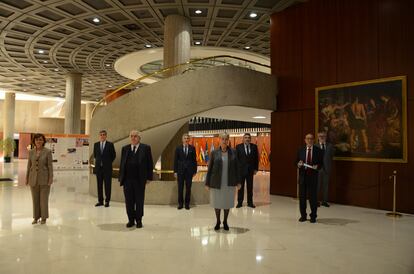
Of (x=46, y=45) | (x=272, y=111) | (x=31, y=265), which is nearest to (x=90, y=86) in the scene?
(x=46, y=45)

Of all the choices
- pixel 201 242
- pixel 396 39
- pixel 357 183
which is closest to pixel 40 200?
pixel 201 242

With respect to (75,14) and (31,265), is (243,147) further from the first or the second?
(75,14)

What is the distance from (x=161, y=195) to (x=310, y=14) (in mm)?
6477

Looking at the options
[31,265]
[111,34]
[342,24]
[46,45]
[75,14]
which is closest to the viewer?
[31,265]

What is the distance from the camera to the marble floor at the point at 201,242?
3949 millimetres

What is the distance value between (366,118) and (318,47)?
2.49 metres

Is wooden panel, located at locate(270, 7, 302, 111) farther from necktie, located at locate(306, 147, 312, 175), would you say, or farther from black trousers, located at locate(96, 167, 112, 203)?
black trousers, located at locate(96, 167, 112, 203)

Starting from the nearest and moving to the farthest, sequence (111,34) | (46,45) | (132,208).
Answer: (132,208)
(111,34)
(46,45)

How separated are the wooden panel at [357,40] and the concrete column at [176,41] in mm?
4981

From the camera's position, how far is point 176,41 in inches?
465

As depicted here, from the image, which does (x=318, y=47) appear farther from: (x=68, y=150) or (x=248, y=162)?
(x=68, y=150)

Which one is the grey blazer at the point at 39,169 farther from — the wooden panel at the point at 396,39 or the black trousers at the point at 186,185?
the wooden panel at the point at 396,39

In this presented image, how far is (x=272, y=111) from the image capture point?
10.6m

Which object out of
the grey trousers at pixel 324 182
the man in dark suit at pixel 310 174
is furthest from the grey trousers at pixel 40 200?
the grey trousers at pixel 324 182
